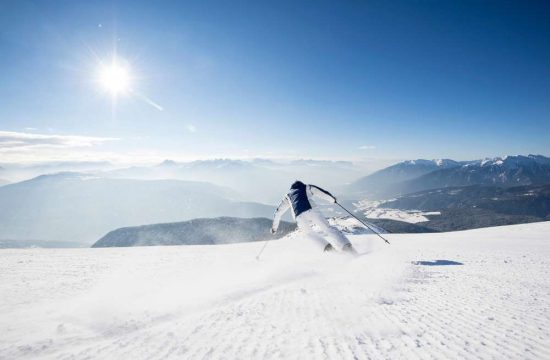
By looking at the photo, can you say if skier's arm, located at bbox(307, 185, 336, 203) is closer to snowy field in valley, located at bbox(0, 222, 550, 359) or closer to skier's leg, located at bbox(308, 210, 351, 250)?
skier's leg, located at bbox(308, 210, 351, 250)

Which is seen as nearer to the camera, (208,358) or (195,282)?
(208,358)

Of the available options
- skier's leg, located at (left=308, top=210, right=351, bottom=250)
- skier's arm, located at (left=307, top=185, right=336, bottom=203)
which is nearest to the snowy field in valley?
skier's leg, located at (left=308, top=210, right=351, bottom=250)

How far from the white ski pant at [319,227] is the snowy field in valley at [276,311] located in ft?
3.19

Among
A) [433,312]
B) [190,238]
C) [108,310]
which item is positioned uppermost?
[108,310]

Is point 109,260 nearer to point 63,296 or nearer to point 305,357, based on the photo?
point 63,296

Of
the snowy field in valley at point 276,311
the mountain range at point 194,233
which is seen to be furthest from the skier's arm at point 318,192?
the mountain range at point 194,233

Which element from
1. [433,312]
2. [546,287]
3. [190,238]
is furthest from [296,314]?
[190,238]

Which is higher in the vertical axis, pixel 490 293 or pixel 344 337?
pixel 344 337

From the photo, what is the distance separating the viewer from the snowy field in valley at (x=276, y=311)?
530 cm

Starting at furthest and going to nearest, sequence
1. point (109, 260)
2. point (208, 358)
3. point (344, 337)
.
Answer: point (109, 260), point (344, 337), point (208, 358)

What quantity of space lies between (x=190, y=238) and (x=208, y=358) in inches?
6837

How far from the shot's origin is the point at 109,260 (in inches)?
596

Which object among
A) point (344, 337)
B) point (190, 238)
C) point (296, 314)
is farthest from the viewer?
point (190, 238)

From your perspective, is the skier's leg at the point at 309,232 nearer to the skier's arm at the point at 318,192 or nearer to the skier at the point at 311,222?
the skier at the point at 311,222
